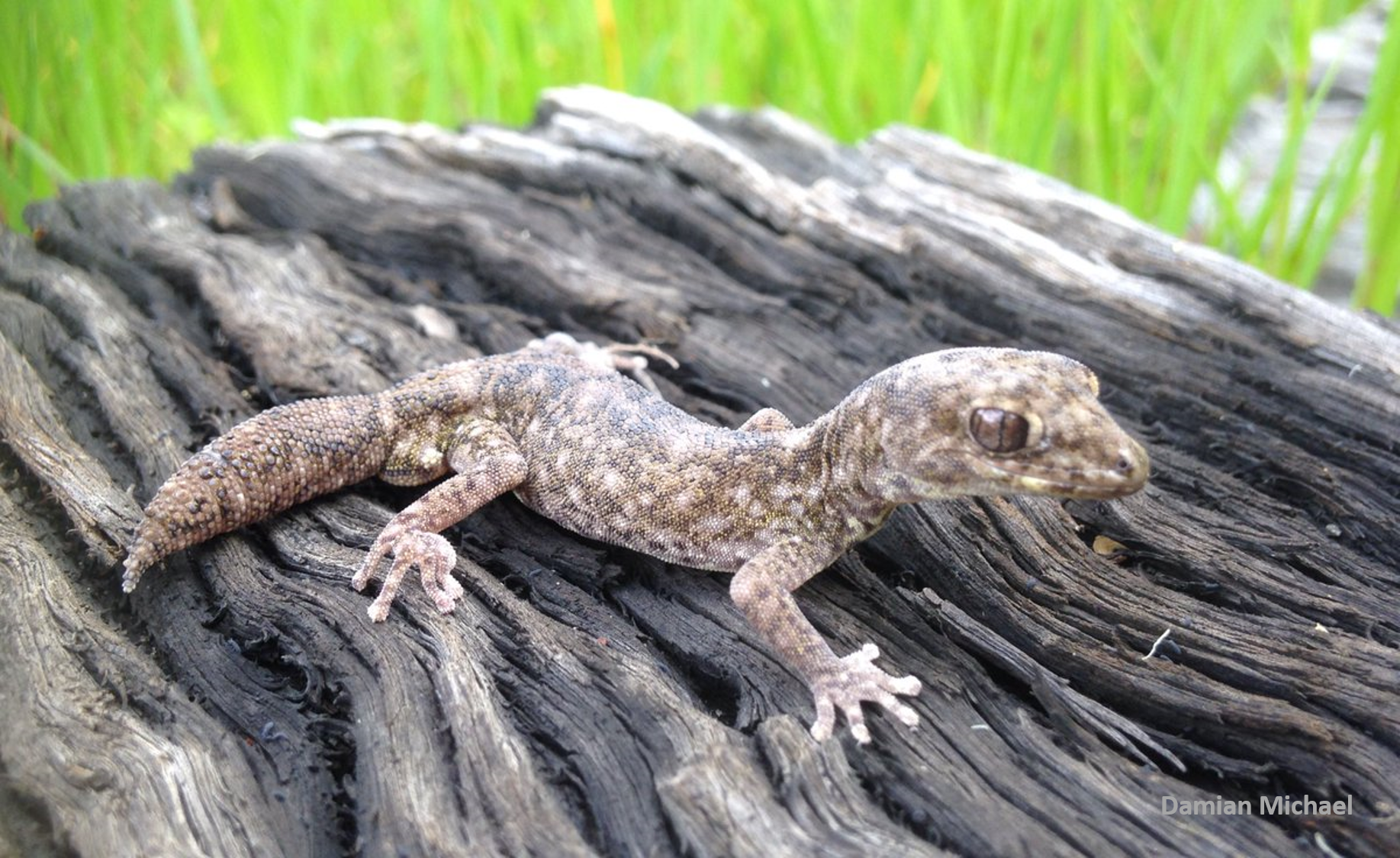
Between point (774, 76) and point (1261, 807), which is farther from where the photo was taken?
point (774, 76)

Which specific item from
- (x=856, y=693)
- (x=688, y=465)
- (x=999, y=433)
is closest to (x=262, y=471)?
(x=688, y=465)

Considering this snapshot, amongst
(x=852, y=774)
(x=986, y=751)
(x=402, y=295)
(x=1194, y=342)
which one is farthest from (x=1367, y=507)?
(x=402, y=295)

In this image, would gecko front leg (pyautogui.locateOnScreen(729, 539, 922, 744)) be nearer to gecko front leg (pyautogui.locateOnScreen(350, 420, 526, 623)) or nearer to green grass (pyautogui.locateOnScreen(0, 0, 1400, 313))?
gecko front leg (pyautogui.locateOnScreen(350, 420, 526, 623))

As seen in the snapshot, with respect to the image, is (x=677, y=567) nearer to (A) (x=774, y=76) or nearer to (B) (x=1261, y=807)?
(B) (x=1261, y=807)

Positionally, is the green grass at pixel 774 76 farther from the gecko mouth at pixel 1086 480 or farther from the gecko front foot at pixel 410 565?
the gecko front foot at pixel 410 565

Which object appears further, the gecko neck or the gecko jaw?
the gecko neck

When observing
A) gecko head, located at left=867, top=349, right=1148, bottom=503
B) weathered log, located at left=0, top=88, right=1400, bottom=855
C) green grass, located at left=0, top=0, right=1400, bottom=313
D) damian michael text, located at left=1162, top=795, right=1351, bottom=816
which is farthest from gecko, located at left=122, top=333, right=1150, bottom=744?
green grass, located at left=0, top=0, right=1400, bottom=313

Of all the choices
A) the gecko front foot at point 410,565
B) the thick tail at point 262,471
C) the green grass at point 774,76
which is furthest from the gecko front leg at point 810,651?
the green grass at point 774,76

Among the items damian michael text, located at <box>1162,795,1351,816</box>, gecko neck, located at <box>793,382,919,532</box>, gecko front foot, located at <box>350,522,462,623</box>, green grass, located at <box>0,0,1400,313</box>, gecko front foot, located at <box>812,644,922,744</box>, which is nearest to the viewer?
damian michael text, located at <box>1162,795,1351,816</box>
